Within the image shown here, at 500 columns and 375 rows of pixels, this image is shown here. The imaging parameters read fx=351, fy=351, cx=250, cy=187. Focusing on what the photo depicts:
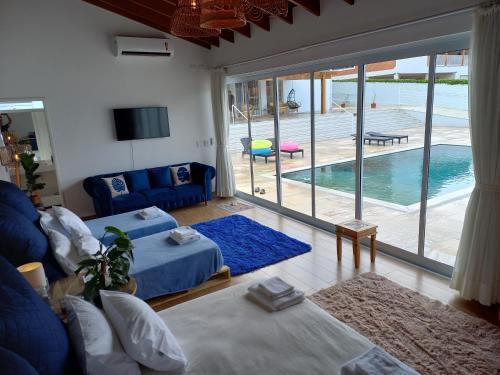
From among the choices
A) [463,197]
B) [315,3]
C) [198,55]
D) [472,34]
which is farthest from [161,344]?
[198,55]

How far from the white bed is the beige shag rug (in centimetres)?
81

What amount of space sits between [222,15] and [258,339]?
7.23 ft

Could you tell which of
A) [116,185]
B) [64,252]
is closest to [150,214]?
[116,185]

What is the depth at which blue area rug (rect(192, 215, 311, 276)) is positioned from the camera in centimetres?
416

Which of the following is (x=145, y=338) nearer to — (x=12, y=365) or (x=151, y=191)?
(x=12, y=365)

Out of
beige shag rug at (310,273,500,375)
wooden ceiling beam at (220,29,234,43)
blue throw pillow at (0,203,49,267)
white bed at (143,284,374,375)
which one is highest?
wooden ceiling beam at (220,29,234,43)

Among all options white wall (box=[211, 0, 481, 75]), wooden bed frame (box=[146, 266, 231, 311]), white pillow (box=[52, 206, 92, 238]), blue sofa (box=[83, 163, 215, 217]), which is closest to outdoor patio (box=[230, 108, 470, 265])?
white wall (box=[211, 0, 481, 75])

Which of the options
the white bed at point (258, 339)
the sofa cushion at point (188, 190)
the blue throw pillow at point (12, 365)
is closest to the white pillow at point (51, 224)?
the white bed at point (258, 339)

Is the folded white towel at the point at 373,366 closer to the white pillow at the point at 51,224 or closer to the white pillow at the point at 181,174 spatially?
the white pillow at the point at 51,224

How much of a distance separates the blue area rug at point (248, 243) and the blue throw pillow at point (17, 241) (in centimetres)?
197

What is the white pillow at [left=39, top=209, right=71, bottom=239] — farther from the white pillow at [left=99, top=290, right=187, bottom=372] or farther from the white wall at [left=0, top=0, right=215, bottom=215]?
the white wall at [left=0, top=0, right=215, bottom=215]

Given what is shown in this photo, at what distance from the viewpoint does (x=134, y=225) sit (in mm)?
4375

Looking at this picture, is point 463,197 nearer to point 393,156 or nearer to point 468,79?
point 393,156

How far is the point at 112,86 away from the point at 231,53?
2.13 m
